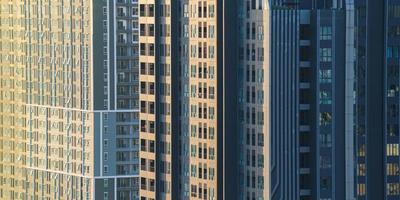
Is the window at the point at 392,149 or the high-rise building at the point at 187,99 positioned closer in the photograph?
the window at the point at 392,149

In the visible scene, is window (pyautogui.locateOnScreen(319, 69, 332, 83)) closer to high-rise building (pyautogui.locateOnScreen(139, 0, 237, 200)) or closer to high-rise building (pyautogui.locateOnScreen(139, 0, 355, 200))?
high-rise building (pyautogui.locateOnScreen(139, 0, 355, 200))

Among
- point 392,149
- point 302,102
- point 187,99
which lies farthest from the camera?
point 187,99

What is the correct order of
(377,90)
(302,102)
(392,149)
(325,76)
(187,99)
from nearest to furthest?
(325,76), (302,102), (377,90), (392,149), (187,99)

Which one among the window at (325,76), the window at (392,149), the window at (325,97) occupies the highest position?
the window at (325,76)

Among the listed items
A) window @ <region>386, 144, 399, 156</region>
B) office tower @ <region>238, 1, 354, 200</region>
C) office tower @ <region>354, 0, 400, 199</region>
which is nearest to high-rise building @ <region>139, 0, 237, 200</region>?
office tower @ <region>238, 1, 354, 200</region>

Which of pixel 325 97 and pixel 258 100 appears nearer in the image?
pixel 325 97

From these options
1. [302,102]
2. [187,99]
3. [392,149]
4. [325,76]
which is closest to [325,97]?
[325,76]

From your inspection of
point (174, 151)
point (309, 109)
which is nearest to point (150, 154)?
point (174, 151)

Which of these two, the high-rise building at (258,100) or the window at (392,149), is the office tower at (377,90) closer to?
the window at (392,149)

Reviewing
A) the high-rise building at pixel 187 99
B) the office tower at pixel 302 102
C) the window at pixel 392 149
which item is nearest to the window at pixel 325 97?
the office tower at pixel 302 102

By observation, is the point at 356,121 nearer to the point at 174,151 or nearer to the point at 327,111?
the point at 327,111

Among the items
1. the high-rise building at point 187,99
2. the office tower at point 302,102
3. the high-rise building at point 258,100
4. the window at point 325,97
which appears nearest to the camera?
the office tower at point 302,102

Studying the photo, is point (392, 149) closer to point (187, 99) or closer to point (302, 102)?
point (302, 102)
